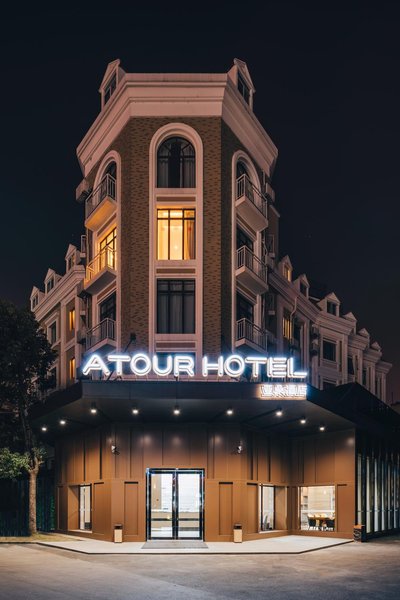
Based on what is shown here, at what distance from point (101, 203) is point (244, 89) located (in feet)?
35.4

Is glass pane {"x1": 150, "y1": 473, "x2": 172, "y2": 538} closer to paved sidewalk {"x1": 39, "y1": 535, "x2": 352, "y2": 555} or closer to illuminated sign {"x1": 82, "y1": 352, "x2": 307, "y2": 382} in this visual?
paved sidewalk {"x1": 39, "y1": 535, "x2": 352, "y2": 555}

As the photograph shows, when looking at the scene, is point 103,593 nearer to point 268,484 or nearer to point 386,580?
point 386,580

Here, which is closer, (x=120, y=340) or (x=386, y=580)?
(x=386, y=580)

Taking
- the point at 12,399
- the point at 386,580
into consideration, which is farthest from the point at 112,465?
the point at 386,580

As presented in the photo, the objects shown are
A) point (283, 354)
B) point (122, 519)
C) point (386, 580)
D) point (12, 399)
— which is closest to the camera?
point (386, 580)

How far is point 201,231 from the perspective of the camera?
1446 inches

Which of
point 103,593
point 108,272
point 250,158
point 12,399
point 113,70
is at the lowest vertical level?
point 103,593

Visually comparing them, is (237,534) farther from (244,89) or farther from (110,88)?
(110,88)

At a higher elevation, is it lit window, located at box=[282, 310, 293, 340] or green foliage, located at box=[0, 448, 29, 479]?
lit window, located at box=[282, 310, 293, 340]

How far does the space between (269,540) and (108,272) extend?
48.3ft

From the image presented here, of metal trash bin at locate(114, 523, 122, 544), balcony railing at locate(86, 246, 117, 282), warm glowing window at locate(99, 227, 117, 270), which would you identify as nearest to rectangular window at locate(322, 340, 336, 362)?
balcony railing at locate(86, 246, 117, 282)

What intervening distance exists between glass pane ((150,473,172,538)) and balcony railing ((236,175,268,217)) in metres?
14.3

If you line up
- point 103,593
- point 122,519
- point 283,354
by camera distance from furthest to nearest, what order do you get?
1. point 283,354
2. point 122,519
3. point 103,593

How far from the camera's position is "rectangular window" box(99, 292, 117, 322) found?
38.9 m
